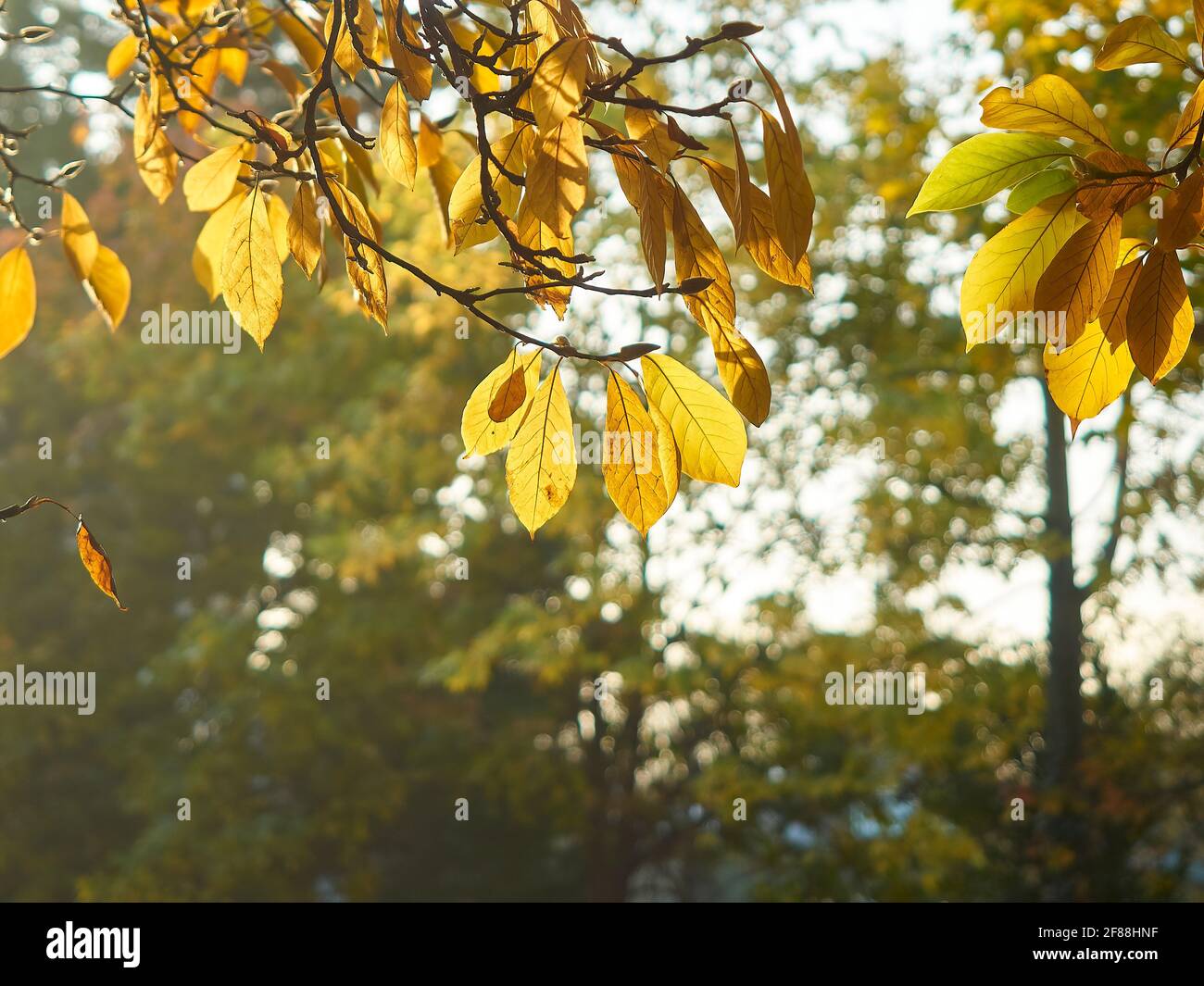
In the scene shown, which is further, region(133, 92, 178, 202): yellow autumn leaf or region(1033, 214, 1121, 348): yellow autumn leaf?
region(133, 92, 178, 202): yellow autumn leaf

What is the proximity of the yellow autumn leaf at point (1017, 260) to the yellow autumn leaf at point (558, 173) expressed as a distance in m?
0.23

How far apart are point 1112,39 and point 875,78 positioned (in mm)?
5673

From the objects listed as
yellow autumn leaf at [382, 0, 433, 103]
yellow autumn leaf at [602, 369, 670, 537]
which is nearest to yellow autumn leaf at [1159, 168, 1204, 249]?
yellow autumn leaf at [602, 369, 670, 537]

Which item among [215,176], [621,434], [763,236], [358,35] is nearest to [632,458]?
[621,434]

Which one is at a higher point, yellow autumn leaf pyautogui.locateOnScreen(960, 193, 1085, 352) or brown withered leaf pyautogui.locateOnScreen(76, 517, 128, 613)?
yellow autumn leaf pyautogui.locateOnScreen(960, 193, 1085, 352)

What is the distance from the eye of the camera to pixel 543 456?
0.68 m

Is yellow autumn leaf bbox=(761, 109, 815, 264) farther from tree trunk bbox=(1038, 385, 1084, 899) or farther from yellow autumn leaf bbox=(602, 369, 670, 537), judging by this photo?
tree trunk bbox=(1038, 385, 1084, 899)

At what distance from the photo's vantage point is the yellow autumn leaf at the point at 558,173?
574mm

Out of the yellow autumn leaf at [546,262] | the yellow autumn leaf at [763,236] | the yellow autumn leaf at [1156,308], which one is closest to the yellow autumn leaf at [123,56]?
the yellow autumn leaf at [546,262]

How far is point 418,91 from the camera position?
0.70 m

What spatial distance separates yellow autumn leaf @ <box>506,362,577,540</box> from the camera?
0.67 m

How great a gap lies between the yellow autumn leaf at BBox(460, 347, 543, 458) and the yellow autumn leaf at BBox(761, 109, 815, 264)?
169 millimetres

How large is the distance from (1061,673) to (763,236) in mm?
6157

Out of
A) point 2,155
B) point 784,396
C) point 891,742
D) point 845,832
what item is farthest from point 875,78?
point 2,155
